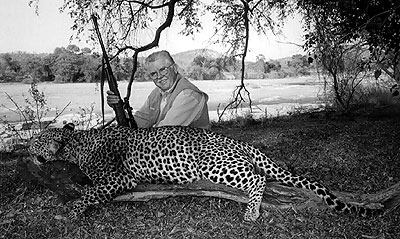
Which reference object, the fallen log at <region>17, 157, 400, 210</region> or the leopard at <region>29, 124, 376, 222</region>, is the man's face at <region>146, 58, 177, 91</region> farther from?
the fallen log at <region>17, 157, 400, 210</region>

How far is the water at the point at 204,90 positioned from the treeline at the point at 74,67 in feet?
0.47

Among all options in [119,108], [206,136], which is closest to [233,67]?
[119,108]

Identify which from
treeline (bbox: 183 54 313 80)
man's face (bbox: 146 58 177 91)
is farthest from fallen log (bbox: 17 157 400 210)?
treeline (bbox: 183 54 313 80)

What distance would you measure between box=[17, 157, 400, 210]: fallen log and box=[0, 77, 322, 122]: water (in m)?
3.37

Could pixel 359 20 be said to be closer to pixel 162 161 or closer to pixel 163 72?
pixel 163 72

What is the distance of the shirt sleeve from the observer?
13.0 feet

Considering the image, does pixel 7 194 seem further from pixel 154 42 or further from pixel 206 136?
pixel 154 42

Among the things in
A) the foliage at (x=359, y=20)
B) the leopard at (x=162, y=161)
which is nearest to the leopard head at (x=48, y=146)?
the leopard at (x=162, y=161)

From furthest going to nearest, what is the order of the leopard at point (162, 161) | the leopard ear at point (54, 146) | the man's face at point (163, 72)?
the man's face at point (163, 72), the leopard ear at point (54, 146), the leopard at point (162, 161)

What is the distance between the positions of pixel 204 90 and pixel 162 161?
16.3 feet

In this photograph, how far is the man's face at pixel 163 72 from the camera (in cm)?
392

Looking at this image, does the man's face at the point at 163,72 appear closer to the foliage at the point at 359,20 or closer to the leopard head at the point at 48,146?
the leopard head at the point at 48,146

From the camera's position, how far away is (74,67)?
7.57 m

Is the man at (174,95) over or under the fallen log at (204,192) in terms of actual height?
over
